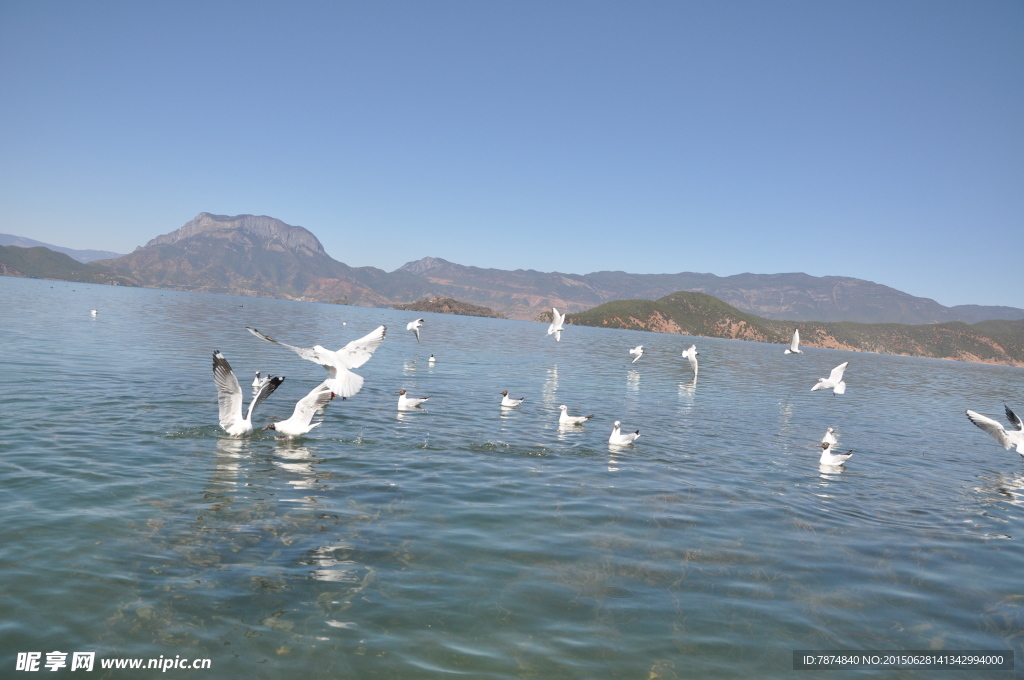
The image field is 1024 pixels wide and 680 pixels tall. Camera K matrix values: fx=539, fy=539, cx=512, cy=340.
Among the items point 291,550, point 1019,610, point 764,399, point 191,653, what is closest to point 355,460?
point 291,550

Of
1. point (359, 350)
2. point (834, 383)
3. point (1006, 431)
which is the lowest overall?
point (1006, 431)

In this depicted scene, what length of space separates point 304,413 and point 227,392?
2.29 m

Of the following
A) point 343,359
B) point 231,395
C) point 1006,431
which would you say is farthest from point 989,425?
point 231,395

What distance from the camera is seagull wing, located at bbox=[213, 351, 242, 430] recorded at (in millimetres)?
12297

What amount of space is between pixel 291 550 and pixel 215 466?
5.04m

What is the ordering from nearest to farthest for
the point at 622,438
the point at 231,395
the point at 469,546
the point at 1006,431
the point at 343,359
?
the point at 469,546 < the point at 231,395 < the point at 343,359 < the point at 622,438 < the point at 1006,431

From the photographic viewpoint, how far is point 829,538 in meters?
10.4

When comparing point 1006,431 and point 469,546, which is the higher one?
point 1006,431

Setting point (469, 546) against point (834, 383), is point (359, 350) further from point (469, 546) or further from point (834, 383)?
point (834, 383)

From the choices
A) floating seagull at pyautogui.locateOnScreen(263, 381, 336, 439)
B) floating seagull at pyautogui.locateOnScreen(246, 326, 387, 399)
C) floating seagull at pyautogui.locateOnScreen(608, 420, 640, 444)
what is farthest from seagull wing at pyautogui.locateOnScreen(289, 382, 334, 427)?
floating seagull at pyautogui.locateOnScreen(608, 420, 640, 444)

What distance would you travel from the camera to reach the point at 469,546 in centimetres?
889

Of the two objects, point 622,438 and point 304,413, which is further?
point 622,438

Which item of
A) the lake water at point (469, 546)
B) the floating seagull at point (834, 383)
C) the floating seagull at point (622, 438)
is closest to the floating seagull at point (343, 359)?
the lake water at point (469, 546)

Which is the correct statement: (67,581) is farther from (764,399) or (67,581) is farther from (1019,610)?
(764,399)
